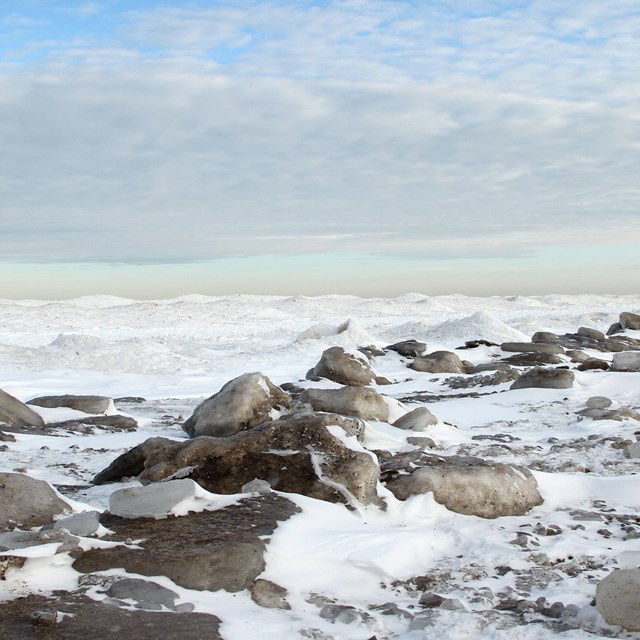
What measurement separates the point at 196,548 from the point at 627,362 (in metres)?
10.7

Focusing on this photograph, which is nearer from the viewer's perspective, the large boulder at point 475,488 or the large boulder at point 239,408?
the large boulder at point 475,488

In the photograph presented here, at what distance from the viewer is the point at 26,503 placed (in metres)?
4.16

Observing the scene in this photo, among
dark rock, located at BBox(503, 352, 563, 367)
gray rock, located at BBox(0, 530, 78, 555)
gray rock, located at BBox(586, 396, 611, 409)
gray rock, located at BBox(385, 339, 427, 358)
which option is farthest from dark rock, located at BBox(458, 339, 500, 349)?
gray rock, located at BBox(0, 530, 78, 555)

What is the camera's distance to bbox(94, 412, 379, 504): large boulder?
4887 millimetres

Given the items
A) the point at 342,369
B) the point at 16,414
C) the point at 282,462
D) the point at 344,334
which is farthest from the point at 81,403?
the point at 344,334

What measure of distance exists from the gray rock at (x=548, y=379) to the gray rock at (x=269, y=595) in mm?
7958

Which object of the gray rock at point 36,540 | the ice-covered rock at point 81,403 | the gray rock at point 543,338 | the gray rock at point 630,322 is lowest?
the ice-covered rock at point 81,403

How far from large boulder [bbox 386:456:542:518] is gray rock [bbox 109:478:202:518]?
1526 millimetres

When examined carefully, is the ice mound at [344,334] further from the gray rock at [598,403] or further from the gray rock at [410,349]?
the gray rock at [598,403]

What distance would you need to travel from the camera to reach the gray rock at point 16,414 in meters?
8.31

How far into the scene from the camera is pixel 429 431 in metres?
7.46

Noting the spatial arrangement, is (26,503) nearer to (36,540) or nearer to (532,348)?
(36,540)

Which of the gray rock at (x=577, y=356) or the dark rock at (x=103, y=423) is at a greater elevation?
the gray rock at (x=577, y=356)

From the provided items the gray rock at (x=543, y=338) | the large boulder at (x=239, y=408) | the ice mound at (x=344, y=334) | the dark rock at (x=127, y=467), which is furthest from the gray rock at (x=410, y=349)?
the dark rock at (x=127, y=467)
